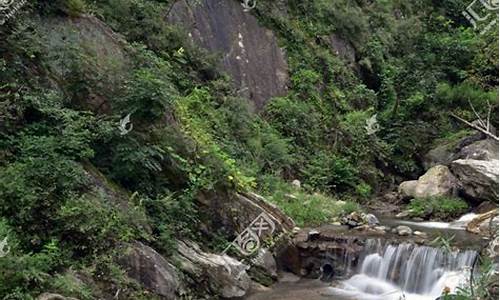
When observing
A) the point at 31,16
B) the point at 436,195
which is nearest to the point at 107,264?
the point at 31,16

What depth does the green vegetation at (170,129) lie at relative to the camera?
6883 mm

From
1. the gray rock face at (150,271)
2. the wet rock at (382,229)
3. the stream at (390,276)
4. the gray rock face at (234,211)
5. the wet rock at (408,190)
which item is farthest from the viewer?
the wet rock at (408,190)

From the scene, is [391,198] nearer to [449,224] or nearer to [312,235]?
[449,224]

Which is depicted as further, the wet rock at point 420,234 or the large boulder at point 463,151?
the large boulder at point 463,151

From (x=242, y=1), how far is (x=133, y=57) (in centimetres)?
906

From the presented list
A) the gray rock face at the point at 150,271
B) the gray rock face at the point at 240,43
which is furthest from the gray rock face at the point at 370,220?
the gray rock face at the point at 150,271

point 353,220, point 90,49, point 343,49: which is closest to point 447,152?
point 343,49

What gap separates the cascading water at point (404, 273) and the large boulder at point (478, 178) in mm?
4667

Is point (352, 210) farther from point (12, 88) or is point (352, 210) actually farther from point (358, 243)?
point (12, 88)

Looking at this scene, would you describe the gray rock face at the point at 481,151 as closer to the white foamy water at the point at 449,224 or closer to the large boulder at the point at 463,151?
the large boulder at the point at 463,151

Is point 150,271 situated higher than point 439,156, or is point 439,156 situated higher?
point 439,156

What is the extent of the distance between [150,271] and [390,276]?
5.01 metres

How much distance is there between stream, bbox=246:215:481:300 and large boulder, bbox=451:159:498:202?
3614mm

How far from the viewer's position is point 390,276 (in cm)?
1011
